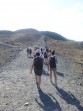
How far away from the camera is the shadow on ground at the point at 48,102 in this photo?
47.8 feet

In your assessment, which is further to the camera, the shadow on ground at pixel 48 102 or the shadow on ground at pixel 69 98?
the shadow on ground at pixel 69 98

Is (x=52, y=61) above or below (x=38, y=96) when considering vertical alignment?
above

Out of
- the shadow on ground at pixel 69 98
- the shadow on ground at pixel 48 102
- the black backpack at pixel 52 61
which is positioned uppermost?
the black backpack at pixel 52 61

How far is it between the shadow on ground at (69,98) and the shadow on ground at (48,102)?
642 millimetres

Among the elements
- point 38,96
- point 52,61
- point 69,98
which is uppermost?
point 52,61

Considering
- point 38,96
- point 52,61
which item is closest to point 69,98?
point 38,96

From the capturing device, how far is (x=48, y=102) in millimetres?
15586

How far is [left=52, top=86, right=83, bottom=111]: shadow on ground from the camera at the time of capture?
50.7 ft

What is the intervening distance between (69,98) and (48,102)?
5.13 feet

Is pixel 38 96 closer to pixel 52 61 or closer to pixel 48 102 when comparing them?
pixel 48 102

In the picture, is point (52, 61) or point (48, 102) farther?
point (52, 61)

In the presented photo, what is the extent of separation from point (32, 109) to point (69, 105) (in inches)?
75.2

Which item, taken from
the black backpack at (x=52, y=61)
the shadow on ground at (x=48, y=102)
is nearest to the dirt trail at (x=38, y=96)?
the shadow on ground at (x=48, y=102)

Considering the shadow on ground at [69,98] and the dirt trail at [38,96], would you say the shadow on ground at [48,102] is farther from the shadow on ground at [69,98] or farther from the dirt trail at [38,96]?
the shadow on ground at [69,98]
